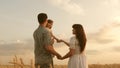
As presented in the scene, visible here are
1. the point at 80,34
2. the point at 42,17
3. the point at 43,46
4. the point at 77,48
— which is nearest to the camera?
the point at 42,17

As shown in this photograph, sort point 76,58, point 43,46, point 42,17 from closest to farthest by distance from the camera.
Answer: point 42,17
point 43,46
point 76,58

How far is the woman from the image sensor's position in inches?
339

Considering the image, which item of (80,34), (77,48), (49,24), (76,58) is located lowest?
(76,58)

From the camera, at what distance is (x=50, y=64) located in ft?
27.2

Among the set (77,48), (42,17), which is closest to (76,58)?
(77,48)

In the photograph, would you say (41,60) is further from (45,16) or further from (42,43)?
(45,16)

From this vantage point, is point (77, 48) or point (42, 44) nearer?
point (42, 44)

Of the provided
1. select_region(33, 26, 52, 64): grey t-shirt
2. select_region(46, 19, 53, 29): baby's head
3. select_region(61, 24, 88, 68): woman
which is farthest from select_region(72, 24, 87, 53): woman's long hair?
select_region(33, 26, 52, 64): grey t-shirt

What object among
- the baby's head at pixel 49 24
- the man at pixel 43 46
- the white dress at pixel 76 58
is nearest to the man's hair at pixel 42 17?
the man at pixel 43 46

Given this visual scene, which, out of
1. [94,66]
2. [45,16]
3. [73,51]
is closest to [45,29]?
[45,16]

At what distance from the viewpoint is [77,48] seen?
28.7 feet

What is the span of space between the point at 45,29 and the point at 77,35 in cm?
78

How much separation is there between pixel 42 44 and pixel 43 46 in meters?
0.05

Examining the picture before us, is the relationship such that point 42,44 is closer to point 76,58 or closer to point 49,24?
point 49,24
